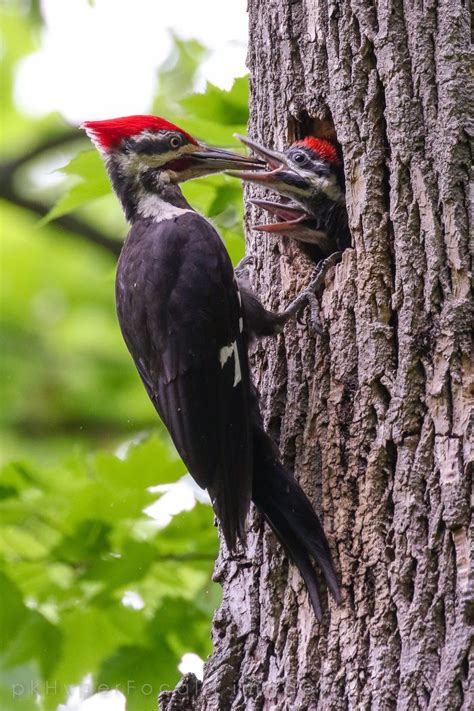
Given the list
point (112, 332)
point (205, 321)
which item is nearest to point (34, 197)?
point (112, 332)

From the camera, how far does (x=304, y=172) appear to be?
2.89 m

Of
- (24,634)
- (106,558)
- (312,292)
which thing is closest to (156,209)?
(312,292)

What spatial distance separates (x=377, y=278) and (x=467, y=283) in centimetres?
27

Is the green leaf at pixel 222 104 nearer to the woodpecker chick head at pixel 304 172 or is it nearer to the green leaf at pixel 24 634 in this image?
the woodpecker chick head at pixel 304 172

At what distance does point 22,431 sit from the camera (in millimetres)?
7285

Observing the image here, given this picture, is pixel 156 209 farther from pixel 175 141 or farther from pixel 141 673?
pixel 141 673

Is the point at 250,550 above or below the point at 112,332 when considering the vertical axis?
below

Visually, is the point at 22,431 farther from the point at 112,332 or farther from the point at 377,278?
the point at 377,278

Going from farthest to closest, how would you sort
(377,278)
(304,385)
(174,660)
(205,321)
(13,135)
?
(13,135), (174,660), (205,321), (304,385), (377,278)

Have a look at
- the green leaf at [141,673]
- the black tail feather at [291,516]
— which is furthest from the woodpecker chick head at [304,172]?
the green leaf at [141,673]

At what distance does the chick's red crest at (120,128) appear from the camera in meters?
3.21

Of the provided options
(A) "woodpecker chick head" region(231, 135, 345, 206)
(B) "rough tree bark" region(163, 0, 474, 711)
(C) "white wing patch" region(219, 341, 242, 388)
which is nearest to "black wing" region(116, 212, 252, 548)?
(C) "white wing patch" region(219, 341, 242, 388)

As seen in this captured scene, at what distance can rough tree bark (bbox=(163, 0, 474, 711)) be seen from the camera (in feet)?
6.49

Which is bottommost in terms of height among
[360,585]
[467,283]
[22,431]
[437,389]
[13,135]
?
[360,585]
